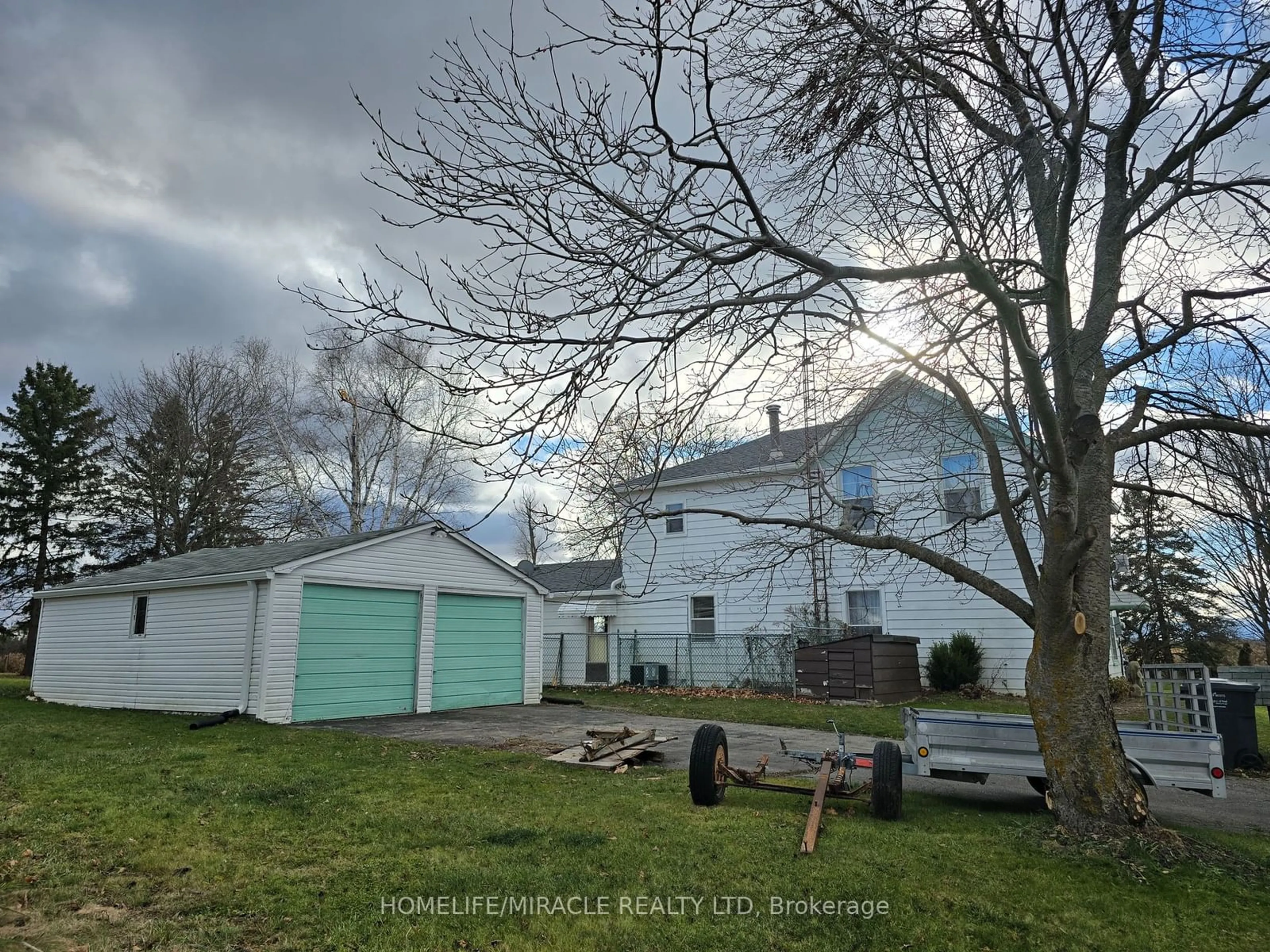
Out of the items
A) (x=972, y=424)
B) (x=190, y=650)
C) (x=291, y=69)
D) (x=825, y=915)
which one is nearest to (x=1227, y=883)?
(x=825, y=915)

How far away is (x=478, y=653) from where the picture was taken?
53.5ft

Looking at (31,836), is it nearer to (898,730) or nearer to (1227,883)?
(1227,883)

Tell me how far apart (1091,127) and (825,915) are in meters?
5.46

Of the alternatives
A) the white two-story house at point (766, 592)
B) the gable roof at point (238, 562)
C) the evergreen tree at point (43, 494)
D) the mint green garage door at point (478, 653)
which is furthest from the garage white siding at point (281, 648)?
the evergreen tree at point (43, 494)

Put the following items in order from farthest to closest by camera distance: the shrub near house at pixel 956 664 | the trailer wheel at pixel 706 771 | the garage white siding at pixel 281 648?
the shrub near house at pixel 956 664 < the garage white siding at pixel 281 648 < the trailer wheel at pixel 706 771

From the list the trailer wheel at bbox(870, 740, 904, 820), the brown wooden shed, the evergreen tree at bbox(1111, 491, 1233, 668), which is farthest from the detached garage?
the evergreen tree at bbox(1111, 491, 1233, 668)

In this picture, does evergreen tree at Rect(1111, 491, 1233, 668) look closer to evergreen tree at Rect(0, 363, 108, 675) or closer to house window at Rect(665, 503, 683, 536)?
house window at Rect(665, 503, 683, 536)

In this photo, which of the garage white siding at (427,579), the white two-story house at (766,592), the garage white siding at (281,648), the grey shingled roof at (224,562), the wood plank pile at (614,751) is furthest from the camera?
the white two-story house at (766,592)

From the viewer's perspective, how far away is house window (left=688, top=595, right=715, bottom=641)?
2173 cm

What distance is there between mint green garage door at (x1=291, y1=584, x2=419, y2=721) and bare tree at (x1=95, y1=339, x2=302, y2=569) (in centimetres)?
1447

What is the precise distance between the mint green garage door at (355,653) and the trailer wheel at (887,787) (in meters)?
10.4

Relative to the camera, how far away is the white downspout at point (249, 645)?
1252 centimetres

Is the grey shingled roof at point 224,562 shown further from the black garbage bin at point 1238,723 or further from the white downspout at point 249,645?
the black garbage bin at point 1238,723

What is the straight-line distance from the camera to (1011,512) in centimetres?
665
